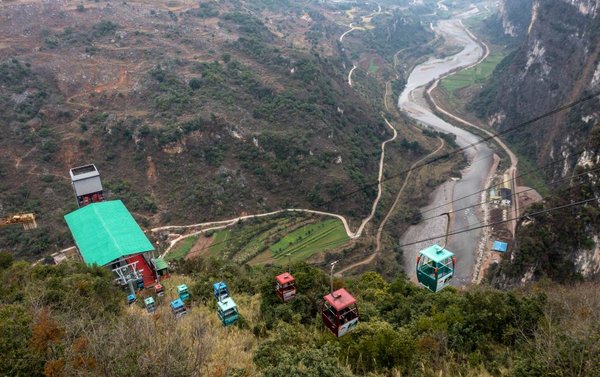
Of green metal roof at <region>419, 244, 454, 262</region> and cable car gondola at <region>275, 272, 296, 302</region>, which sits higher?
green metal roof at <region>419, 244, 454, 262</region>

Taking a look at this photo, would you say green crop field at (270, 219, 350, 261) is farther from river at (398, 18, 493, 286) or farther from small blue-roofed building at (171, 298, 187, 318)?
small blue-roofed building at (171, 298, 187, 318)

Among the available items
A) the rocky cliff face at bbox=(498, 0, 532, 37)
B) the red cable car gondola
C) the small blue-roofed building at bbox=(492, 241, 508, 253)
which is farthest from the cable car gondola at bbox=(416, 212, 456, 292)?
the rocky cliff face at bbox=(498, 0, 532, 37)

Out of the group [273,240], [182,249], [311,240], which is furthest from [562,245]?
[182,249]

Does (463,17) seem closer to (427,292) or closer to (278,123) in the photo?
(278,123)

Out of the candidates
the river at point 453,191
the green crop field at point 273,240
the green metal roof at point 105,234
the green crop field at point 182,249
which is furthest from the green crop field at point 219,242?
the river at point 453,191

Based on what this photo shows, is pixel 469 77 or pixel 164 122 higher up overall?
pixel 469 77

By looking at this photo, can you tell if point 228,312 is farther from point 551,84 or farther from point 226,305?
point 551,84

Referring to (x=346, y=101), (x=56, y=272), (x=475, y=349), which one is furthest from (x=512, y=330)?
(x=346, y=101)
